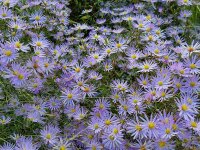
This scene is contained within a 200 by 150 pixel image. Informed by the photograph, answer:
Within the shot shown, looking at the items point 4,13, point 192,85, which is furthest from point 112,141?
point 4,13

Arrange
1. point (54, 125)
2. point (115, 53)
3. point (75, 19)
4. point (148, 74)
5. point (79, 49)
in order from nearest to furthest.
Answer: point (54, 125) → point (148, 74) → point (115, 53) → point (79, 49) → point (75, 19)

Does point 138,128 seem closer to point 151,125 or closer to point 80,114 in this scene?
point 151,125

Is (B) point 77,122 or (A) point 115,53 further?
(A) point 115,53

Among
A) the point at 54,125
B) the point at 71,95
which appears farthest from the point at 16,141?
the point at 71,95

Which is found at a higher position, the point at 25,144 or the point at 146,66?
the point at 146,66

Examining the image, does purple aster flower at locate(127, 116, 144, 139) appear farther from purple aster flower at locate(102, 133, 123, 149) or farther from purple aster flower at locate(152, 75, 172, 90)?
purple aster flower at locate(152, 75, 172, 90)

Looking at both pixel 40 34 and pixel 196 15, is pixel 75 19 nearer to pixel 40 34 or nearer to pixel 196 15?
pixel 40 34

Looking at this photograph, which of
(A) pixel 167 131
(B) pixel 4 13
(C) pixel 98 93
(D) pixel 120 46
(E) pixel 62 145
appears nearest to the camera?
(A) pixel 167 131

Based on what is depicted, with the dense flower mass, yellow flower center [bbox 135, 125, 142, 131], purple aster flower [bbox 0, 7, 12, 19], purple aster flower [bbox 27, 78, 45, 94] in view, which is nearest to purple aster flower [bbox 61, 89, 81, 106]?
the dense flower mass
